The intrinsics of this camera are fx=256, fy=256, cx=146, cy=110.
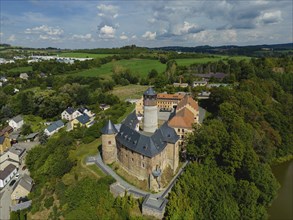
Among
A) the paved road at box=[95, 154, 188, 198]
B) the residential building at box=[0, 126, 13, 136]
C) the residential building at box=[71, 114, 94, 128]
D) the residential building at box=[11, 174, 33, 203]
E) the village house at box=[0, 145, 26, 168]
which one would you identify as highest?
the paved road at box=[95, 154, 188, 198]

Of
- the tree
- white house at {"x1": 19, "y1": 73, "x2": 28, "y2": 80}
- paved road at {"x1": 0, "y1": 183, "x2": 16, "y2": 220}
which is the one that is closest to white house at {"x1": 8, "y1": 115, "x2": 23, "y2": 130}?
the tree

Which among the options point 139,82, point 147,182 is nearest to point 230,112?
point 147,182

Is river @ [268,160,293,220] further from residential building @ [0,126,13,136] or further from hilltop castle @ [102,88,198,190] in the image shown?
residential building @ [0,126,13,136]

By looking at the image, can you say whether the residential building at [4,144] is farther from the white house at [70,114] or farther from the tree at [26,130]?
the white house at [70,114]

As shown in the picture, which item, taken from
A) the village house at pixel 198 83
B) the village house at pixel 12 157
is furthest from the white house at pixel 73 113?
the village house at pixel 198 83

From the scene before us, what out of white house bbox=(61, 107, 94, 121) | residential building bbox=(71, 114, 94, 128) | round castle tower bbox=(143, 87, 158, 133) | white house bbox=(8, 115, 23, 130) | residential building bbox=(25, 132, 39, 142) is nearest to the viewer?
round castle tower bbox=(143, 87, 158, 133)

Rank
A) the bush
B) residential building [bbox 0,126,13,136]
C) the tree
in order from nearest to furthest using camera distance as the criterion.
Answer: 1. the bush
2. the tree
3. residential building [bbox 0,126,13,136]
